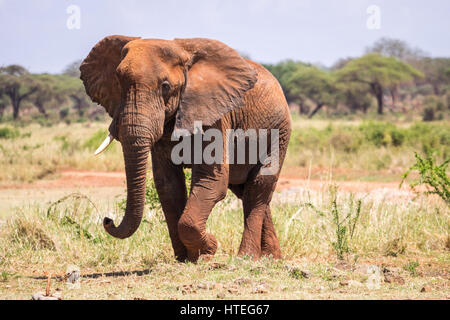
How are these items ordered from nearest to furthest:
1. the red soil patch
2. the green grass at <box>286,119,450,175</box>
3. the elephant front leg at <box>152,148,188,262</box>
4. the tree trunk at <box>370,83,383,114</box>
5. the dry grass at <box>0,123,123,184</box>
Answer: the elephant front leg at <box>152,148,188,262</box>, the red soil patch, the dry grass at <box>0,123,123,184</box>, the green grass at <box>286,119,450,175</box>, the tree trunk at <box>370,83,383,114</box>

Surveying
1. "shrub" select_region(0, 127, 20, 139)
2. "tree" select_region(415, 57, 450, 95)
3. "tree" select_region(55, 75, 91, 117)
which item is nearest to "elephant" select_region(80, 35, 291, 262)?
"shrub" select_region(0, 127, 20, 139)

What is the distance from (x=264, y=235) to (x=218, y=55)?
2169 millimetres

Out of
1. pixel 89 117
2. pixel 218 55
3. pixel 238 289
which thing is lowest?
pixel 89 117

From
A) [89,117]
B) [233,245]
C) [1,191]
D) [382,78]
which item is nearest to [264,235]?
[233,245]

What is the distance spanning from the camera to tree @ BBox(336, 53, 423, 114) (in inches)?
1939

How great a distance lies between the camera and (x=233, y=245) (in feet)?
A: 26.9

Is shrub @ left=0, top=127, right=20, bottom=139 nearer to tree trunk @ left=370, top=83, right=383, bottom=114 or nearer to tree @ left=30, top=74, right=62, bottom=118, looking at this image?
tree @ left=30, top=74, right=62, bottom=118

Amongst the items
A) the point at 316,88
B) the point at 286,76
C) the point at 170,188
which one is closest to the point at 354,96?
the point at 316,88

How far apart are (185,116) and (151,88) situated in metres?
0.50

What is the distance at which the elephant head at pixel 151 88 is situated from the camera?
575 cm

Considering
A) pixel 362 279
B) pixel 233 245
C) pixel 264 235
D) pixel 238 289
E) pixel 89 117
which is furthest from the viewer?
pixel 89 117

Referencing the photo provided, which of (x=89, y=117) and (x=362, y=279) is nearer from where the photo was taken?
(x=362, y=279)

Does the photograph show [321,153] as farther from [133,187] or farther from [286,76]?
[286,76]

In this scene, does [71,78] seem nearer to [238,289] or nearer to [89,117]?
[89,117]
